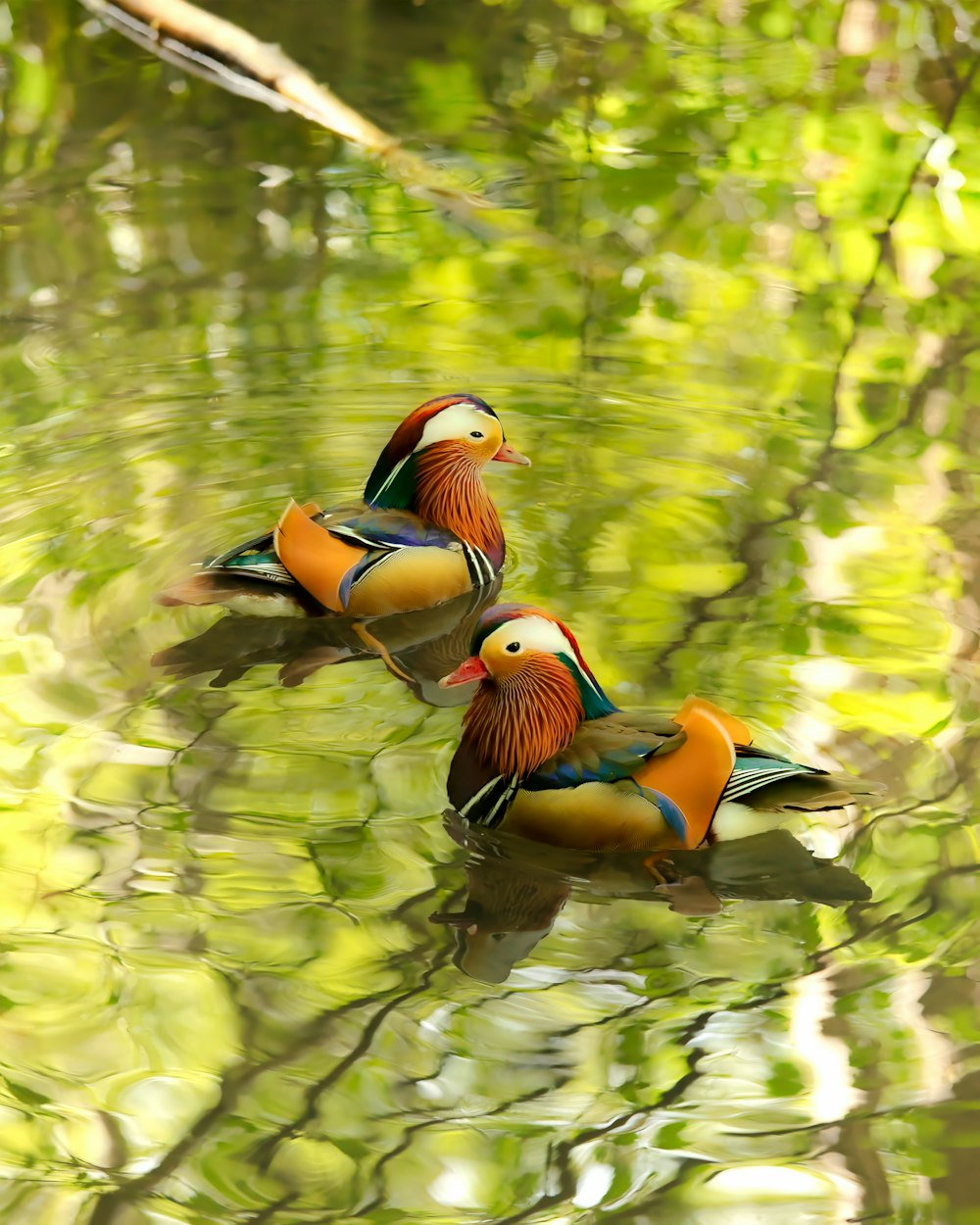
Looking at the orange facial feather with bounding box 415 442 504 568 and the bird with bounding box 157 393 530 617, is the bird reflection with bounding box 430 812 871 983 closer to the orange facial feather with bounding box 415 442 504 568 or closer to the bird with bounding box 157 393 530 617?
the bird with bounding box 157 393 530 617

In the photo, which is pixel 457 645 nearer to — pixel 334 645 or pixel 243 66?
pixel 334 645

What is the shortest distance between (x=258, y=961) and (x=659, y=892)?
800mm

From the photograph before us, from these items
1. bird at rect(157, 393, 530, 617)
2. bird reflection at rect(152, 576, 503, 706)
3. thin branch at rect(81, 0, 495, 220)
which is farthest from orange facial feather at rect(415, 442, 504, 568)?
thin branch at rect(81, 0, 495, 220)

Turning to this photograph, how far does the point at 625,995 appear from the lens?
298 cm

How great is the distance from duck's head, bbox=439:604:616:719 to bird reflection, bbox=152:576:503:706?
1.63 feet

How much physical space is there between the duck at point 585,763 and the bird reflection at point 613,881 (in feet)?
0.16

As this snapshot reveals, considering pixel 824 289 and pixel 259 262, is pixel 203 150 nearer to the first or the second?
→ pixel 259 262

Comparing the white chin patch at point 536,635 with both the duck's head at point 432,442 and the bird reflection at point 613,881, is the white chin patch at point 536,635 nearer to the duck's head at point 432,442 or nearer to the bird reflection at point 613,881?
the bird reflection at point 613,881

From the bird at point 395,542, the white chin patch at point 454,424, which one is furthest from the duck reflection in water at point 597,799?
the white chin patch at point 454,424

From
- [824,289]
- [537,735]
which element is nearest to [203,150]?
[824,289]

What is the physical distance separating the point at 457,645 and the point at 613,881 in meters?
1.15

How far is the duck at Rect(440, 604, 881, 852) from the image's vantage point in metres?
3.17

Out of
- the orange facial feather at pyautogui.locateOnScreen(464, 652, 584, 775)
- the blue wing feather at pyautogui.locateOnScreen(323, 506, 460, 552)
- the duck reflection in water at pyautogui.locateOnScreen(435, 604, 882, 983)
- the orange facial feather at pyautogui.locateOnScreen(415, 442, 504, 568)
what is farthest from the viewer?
the orange facial feather at pyautogui.locateOnScreen(415, 442, 504, 568)

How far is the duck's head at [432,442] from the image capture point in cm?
443
